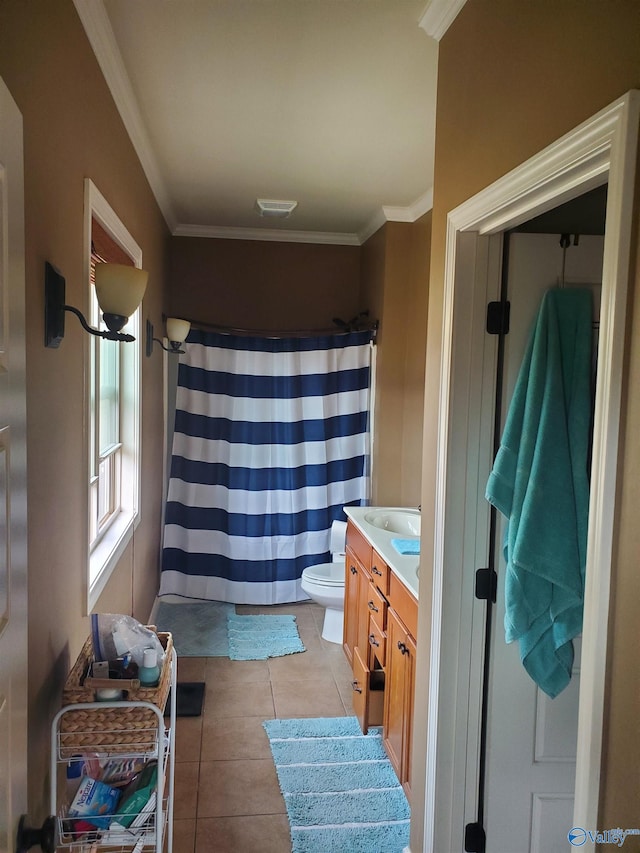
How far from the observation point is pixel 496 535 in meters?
1.77

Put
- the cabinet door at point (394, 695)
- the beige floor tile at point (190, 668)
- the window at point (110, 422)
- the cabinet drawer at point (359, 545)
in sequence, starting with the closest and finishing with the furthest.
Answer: the window at point (110, 422), the cabinet door at point (394, 695), the cabinet drawer at point (359, 545), the beige floor tile at point (190, 668)

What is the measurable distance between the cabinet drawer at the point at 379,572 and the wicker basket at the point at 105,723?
3.82 ft

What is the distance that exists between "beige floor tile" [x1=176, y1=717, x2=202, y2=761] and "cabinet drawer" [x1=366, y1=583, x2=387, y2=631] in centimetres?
90

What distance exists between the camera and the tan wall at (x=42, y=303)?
4.45 ft

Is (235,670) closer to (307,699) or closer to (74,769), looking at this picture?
(307,699)

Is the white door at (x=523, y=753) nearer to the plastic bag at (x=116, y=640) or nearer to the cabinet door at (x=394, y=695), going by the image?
the cabinet door at (x=394, y=695)

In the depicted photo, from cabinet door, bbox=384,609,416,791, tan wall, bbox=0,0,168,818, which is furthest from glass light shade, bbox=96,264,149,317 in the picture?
cabinet door, bbox=384,609,416,791

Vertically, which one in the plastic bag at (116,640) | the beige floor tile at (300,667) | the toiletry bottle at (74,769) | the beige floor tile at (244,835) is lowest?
the beige floor tile at (244,835)

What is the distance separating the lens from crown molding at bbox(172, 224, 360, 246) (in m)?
4.51

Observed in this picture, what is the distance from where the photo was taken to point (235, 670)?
345cm

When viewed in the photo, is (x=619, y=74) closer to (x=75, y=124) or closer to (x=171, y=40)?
(x=75, y=124)

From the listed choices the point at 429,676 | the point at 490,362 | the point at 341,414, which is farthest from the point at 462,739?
the point at 341,414

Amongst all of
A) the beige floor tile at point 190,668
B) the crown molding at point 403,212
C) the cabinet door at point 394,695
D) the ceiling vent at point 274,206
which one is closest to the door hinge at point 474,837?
the cabinet door at point 394,695

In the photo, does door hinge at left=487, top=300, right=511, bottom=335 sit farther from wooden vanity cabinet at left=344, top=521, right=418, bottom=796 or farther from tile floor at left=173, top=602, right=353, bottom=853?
tile floor at left=173, top=602, right=353, bottom=853
